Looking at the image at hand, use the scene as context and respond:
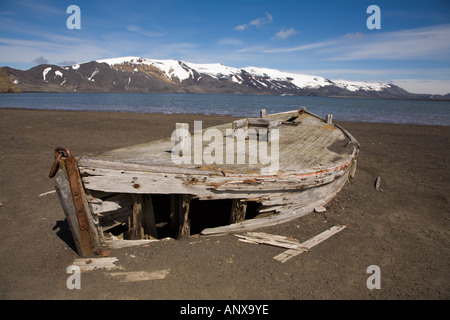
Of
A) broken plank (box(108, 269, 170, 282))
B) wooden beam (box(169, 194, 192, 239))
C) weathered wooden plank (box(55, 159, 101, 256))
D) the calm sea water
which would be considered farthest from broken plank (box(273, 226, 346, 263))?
the calm sea water

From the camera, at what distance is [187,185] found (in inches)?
169

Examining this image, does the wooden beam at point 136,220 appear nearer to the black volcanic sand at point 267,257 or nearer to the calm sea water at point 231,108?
the black volcanic sand at point 267,257

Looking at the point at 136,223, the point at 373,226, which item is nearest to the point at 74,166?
the point at 136,223

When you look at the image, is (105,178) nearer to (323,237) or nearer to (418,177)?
(323,237)

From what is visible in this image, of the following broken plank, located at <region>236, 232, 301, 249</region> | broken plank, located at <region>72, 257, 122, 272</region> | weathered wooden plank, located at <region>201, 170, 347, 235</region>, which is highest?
weathered wooden plank, located at <region>201, 170, 347, 235</region>

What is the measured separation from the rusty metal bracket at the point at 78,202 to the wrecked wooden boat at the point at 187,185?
0.01 metres

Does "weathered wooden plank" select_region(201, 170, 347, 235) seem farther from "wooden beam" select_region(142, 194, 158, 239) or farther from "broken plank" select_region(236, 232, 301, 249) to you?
"wooden beam" select_region(142, 194, 158, 239)

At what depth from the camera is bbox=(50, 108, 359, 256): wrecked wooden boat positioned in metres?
4.07

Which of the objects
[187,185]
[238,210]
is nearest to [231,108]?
[238,210]

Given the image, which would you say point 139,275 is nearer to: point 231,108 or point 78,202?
point 78,202

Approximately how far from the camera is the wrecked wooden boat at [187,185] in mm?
4066

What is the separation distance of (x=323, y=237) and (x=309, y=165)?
147 cm

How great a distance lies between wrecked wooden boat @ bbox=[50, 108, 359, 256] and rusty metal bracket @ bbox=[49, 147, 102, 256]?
0.04 feet
